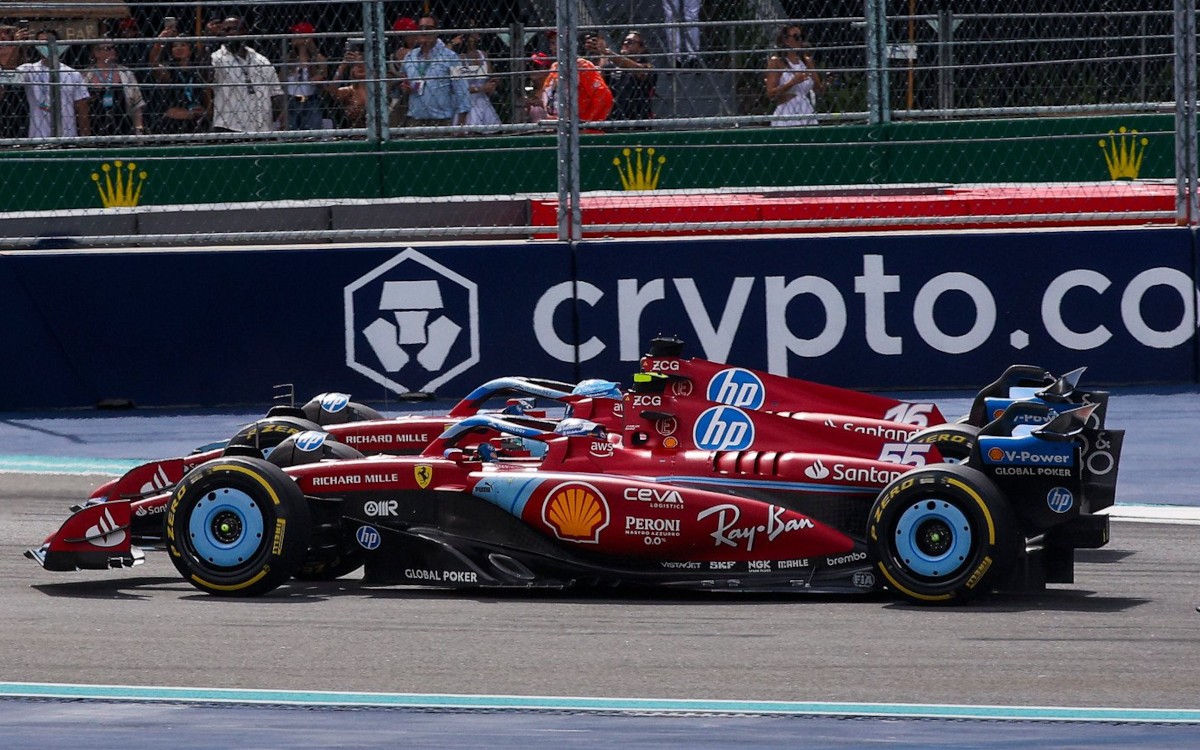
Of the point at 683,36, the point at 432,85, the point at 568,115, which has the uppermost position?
the point at 683,36

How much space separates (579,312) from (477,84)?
7.27 feet

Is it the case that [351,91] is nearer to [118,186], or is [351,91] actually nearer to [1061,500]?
[118,186]

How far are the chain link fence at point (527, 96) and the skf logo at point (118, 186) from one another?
16mm

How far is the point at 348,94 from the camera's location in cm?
1134

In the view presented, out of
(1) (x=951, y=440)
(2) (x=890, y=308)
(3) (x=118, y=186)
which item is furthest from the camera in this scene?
(3) (x=118, y=186)

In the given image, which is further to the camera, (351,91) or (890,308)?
(351,91)

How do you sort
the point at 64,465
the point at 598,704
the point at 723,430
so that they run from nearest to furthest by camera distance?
the point at 598,704 → the point at 723,430 → the point at 64,465

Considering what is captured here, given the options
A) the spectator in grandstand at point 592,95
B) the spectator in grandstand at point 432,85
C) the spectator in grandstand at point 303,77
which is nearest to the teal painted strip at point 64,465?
the spectator in grandstand at point 303,77

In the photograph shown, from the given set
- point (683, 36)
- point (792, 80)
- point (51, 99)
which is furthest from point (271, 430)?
point (792, 80)

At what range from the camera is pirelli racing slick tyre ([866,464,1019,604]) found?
5.97 metres

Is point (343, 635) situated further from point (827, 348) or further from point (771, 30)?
point (771, 30)

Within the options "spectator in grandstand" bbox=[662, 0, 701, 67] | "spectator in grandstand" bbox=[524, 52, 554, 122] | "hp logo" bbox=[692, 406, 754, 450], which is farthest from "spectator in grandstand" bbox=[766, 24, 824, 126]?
"hp logo" bbox=[692, 406, 754, 450]

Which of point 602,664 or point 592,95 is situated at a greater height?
point 592,95

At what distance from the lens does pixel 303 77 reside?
1173cm
